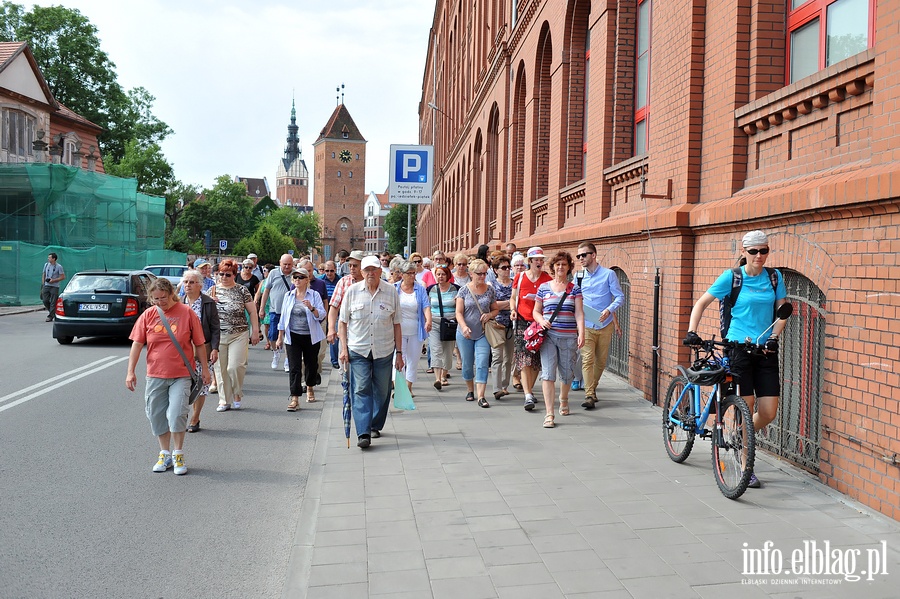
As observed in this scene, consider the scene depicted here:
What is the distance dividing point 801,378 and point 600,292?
3564 millimetres

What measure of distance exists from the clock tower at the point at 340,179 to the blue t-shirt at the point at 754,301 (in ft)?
431

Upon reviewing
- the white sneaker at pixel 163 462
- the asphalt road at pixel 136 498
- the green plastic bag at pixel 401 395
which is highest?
the green plastic bag at pixel 401 395

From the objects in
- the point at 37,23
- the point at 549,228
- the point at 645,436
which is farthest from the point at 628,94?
the point at 37,23

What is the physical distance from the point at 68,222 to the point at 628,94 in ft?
94.0

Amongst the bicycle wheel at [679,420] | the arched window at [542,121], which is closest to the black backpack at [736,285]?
the bicycle wheel at [679,420]

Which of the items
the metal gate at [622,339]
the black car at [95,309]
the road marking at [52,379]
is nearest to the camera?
the road marking at [52,379]

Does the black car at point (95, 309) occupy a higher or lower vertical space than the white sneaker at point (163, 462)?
higher

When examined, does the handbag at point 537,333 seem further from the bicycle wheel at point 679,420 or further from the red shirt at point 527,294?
the bicycle wheel at point 679,420

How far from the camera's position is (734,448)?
18.4 feet

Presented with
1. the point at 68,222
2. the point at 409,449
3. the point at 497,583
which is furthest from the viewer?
the point at 68,222

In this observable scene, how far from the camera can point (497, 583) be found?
4145mm

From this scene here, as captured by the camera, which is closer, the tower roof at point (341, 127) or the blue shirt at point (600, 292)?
the blue shirt at point (600, 292)

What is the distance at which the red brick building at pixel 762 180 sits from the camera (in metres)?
5.34

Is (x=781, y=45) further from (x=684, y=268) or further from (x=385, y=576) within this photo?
(x=385, y=576)
